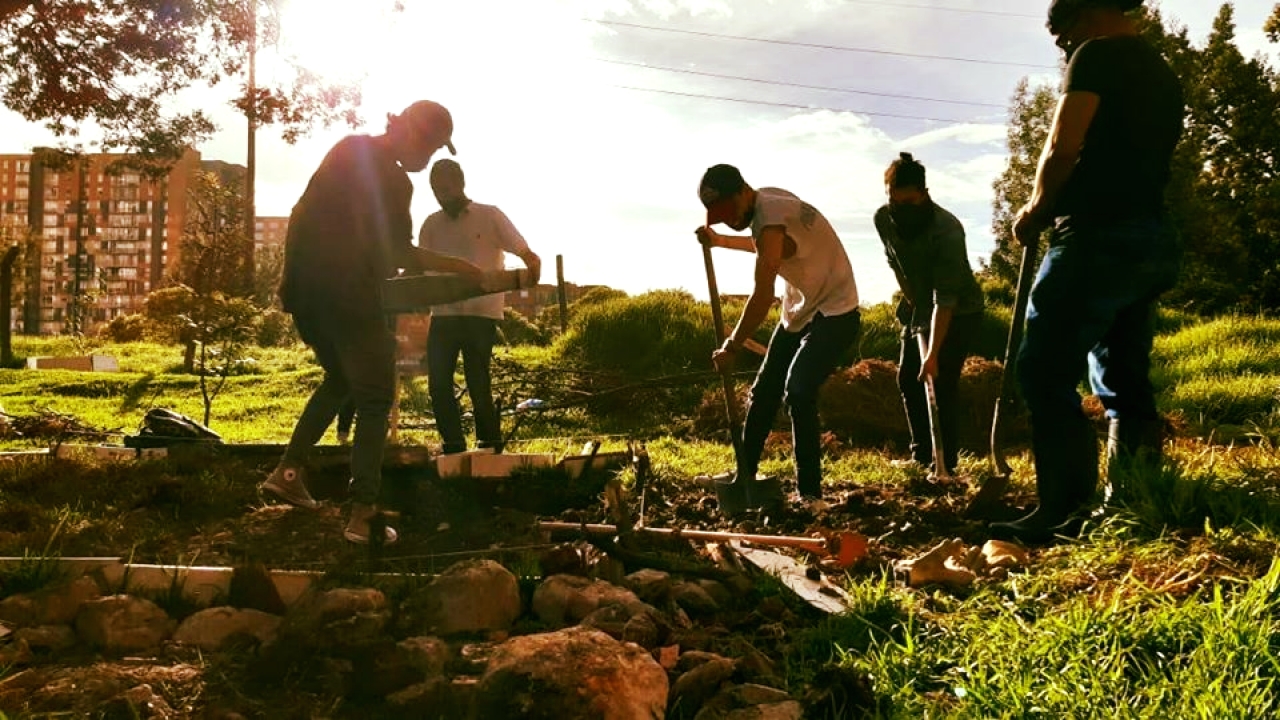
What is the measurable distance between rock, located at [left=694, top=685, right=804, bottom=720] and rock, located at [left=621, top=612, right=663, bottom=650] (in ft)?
1.11

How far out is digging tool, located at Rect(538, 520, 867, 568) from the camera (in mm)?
3562

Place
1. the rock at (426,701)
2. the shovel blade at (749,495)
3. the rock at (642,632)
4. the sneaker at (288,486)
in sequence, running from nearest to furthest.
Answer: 1. the rock at (426,701)
2. the rock at (642,632)
3. the sneaker at (288,486)
4. the shovel blade at (749,495)

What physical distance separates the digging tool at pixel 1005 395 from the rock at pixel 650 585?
1756 millimetres

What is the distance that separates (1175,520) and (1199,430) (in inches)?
228

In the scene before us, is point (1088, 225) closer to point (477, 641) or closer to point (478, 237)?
point (477, 641)

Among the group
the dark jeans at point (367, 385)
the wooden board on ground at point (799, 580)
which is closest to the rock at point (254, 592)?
the dark jeans at point (367, 385)

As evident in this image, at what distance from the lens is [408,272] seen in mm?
5379

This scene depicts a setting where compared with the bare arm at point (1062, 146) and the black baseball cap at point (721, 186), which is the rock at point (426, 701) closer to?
the bare arm at point (1062, 146)

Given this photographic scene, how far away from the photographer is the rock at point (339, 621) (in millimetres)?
2500

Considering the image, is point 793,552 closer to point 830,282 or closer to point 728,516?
point 728,516

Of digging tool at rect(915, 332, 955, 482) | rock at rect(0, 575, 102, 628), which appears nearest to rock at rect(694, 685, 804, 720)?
rock at rect(0, 575, 102, 628)

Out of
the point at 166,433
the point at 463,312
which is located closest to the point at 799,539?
the point at 463,312

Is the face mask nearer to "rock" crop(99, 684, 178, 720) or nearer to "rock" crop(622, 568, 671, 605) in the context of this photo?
"rock" crop(622, 568, 671, 605)

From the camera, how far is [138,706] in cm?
221
